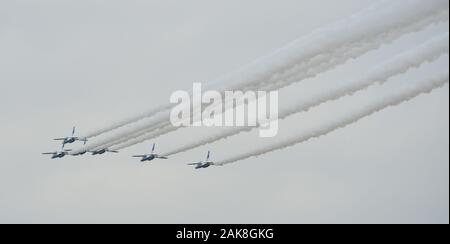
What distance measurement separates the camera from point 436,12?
2838 cm

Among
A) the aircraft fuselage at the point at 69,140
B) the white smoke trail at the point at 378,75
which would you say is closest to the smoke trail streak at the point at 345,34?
the white smoke trail at the point at 378,75

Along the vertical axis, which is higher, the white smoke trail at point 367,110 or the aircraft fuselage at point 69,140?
the aircraft fuselage at point 69,140

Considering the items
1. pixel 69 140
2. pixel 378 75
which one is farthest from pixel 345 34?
pixel 69 140

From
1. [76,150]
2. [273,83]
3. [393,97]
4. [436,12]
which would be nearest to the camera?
[436,12]

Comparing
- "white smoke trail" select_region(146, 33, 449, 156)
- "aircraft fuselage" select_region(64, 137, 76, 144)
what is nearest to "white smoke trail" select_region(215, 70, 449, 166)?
"white smoke trail" select_region(146, 33, 449, 156)

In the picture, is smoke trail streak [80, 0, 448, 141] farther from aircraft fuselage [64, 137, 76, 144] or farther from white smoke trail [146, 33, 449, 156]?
aircraft fuselage [64, 137, 76, 144]

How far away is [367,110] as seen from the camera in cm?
4047

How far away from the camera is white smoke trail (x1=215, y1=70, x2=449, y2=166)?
34.5 meters

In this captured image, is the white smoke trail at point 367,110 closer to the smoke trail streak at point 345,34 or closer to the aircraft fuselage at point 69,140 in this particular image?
the smoke trail streak at point 345,34

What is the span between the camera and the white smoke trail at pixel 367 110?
34481 millimetres
